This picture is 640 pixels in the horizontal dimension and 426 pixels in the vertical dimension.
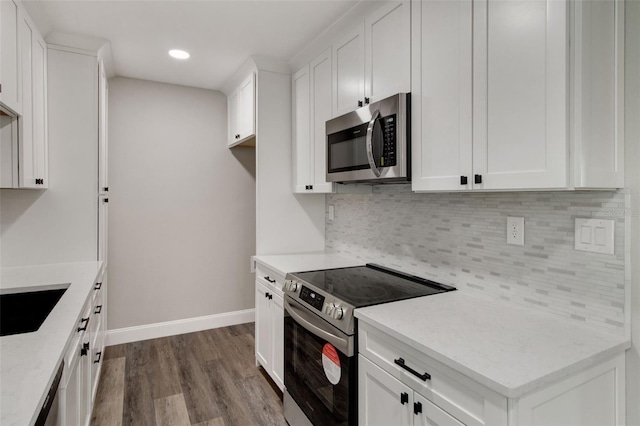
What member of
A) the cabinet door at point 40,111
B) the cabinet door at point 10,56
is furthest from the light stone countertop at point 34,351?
the cabinet door at point 10,56

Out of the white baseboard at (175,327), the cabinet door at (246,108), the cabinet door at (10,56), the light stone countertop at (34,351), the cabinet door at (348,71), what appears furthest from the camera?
the white baseboard at (175,327)

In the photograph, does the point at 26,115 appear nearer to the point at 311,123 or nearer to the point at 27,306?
the point at 27,306

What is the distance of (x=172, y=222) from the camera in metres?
3.61

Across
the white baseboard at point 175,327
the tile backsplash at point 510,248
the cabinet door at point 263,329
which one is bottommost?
the white baseboard at point 175,327

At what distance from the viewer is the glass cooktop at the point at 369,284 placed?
170 centimetres

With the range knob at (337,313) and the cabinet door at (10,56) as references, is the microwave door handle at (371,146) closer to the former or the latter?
the range knob at (337,313)

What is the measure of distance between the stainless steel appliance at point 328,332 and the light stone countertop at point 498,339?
0.48 feet

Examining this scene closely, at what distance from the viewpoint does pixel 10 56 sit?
1771mm

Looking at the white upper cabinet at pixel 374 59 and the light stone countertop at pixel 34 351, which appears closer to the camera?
the light stone countertop at pixel 34 351

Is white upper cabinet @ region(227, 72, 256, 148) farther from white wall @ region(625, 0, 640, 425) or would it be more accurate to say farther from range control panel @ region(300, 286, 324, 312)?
white wall @ region(625, 0, 640, 425)

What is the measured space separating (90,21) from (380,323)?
2560 millimetres

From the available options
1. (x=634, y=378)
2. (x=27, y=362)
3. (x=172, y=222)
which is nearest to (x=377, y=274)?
(x=634, y=378)

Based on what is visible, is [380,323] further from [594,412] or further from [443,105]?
[443,105]

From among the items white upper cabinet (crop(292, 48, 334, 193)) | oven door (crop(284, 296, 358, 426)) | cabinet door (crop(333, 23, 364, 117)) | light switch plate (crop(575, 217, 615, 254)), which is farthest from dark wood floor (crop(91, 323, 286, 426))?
cabinet door (crop(333, 23, 364, 117))
